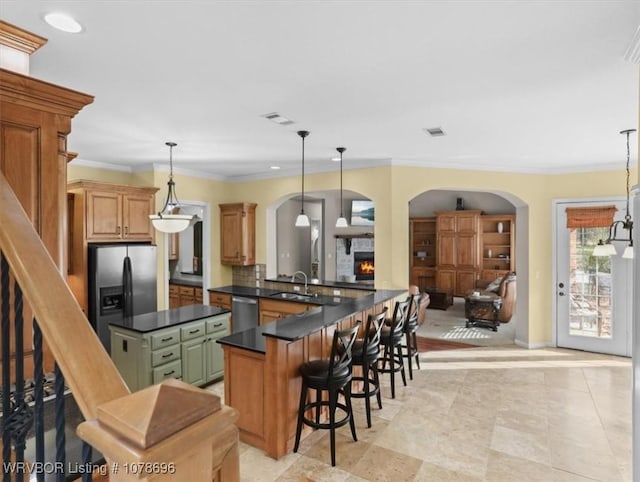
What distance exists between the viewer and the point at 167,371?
3.79 m

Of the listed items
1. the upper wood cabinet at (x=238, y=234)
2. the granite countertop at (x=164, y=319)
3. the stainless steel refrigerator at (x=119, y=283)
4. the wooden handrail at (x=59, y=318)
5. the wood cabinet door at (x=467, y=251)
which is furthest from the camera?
the wood cabinet door at (x=467, y=251)

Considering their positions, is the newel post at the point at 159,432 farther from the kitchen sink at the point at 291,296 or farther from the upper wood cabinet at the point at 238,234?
the upper wood cabinet at the point at 238,234

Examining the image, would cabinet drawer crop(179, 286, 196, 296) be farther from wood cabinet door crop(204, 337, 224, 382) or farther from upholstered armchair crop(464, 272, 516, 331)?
upholstered armchair crop(464, 272, 516, 331)

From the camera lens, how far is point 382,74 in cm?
250

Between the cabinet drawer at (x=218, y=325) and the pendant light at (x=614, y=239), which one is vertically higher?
the pendant light at (x=614, y=239)

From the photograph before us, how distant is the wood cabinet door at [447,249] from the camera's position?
930cm

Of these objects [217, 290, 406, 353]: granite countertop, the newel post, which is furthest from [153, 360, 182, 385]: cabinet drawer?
the newel post

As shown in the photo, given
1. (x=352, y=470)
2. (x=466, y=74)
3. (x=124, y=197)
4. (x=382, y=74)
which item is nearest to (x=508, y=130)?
(x=466, y=74)

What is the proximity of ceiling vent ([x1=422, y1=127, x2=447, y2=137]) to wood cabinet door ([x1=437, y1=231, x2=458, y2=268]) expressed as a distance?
5809 millimetres

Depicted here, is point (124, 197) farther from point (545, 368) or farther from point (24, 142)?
point (545, 368)

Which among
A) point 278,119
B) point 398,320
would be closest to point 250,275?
point 398,320

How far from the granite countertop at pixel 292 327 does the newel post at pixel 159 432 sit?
221 cm

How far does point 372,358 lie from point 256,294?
2423mm

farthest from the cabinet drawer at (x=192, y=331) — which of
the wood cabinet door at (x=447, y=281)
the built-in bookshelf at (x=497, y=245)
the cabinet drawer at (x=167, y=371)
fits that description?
the built-in bookshelf at (x=497, y=245)
